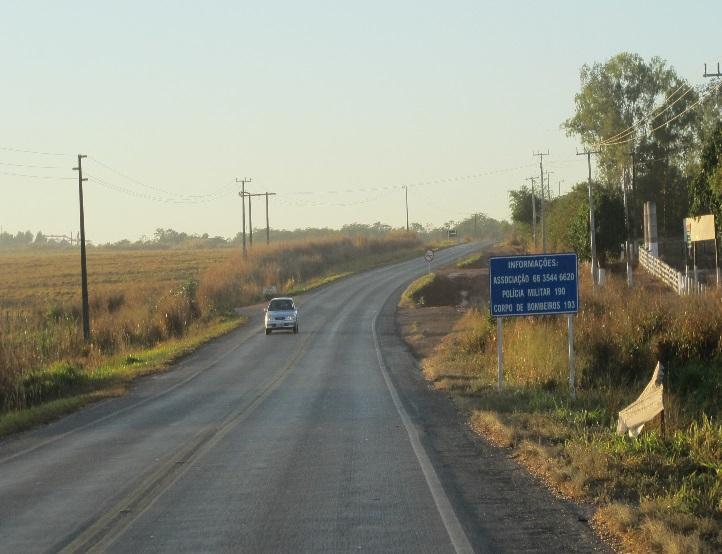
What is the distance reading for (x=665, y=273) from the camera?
57.4 m

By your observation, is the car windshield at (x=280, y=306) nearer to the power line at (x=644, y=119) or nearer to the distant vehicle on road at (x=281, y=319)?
the distant vehicle on road at (x=281, y=319)

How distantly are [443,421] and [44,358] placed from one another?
23.3 meters

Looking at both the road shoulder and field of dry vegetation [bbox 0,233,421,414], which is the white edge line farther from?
field of dry vegetation [bbox 0,233,421,414]

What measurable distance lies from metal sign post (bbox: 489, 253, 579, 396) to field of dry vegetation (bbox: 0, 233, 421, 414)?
11644 mm

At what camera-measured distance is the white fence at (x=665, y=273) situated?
155 feet

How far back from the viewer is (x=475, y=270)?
8994 cm

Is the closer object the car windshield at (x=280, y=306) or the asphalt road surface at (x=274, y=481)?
the asphalt road surface at (x=274, y=481)

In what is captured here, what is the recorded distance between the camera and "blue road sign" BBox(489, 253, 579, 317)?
895 inches

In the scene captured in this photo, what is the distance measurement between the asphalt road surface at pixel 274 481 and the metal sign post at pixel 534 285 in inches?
104

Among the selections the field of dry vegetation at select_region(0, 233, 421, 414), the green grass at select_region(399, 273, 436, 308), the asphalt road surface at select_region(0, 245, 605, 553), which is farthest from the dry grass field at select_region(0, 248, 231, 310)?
the asphalt road surface at select_region(0, 245, 605, 553)

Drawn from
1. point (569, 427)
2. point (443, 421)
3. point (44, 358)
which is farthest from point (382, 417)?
point (44, 358)

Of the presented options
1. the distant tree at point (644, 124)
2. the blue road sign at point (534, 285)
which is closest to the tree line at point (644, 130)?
the distant tree at point (644, 124)

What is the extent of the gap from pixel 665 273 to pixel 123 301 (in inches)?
1280

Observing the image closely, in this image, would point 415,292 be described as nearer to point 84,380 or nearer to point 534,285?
point 84,380
